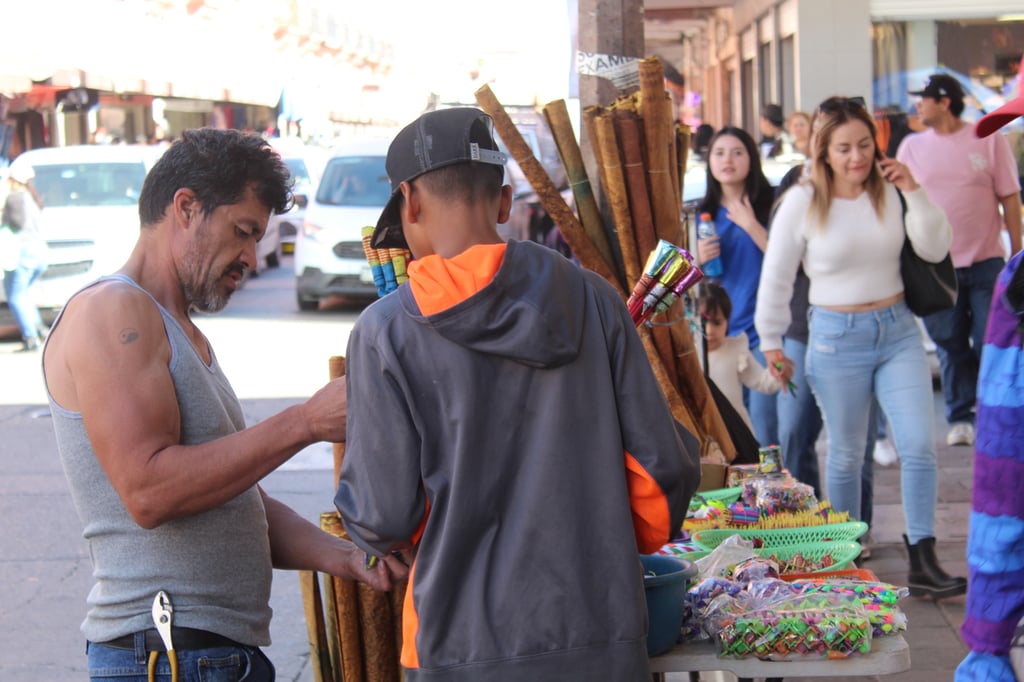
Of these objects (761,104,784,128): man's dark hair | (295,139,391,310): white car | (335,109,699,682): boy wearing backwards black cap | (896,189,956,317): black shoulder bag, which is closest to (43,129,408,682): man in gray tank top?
(335,109,699,682): boy wearing backwards black cap

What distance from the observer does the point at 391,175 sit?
2238 mm

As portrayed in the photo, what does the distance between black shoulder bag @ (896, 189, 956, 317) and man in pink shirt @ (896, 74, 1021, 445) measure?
2.68m

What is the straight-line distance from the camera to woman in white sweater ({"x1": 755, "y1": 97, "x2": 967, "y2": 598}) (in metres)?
5.09

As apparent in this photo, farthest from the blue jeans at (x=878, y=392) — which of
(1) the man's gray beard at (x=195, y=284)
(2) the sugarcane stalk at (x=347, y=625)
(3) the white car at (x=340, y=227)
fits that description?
(3) the white car at (x=340, y=227)

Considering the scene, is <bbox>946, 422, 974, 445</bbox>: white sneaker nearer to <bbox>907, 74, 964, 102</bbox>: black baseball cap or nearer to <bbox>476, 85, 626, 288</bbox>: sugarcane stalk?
<bbox>907, 74, 964, 102</bbox>: black baseball cap

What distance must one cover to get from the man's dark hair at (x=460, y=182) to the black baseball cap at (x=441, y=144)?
0.04 feet

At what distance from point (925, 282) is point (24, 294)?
10.1 metres

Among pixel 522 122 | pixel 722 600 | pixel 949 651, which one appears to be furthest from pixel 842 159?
pixel 522 122

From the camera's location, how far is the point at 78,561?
639cm

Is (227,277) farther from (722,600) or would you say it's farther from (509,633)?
(722,600)

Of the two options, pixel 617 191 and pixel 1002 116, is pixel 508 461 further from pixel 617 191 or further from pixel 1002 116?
pixel 617 191

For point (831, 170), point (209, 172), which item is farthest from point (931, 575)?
point (209, 172)

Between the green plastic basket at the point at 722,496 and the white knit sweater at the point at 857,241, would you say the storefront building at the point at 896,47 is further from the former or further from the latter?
the green plastic basket at the point at 722,496

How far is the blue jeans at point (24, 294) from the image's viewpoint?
1242 cm
